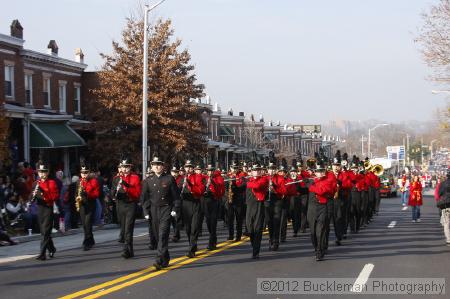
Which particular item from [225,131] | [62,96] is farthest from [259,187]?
[225,131]

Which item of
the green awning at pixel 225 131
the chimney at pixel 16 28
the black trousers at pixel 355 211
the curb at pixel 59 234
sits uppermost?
the chimney at pixel 16 28

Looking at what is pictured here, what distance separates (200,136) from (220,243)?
64.1 ft

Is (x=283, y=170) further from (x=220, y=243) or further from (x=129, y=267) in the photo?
(x=129, y=267)

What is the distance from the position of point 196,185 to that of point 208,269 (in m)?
3.30

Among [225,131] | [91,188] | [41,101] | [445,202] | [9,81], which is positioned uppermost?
[9,81]

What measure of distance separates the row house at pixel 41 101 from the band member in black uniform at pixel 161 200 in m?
18.0

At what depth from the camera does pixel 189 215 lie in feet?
53.0

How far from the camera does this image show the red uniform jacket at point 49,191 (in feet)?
51.1

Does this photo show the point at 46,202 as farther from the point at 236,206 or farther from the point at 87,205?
the point at 236,206

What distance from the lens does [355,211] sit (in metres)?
21.9

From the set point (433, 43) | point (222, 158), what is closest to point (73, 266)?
point (433, 43)

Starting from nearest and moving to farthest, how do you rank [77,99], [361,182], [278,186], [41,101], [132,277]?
[132,277], [278,186], [361,182], [41,101], [77,99]

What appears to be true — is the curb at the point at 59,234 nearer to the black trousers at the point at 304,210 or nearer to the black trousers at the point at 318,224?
the black trousers at the point at 304,210

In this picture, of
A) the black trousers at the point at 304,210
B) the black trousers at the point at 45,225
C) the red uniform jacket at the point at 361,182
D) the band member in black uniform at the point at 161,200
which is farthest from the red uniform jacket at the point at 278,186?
the red uniform jacket at the point at 361,182
